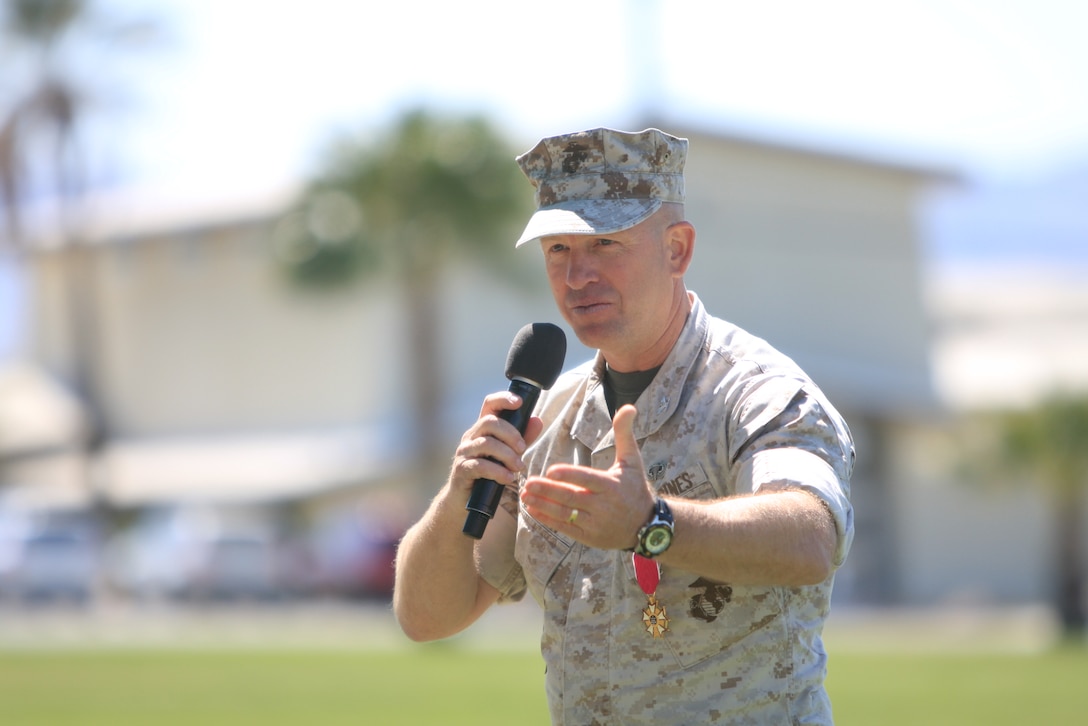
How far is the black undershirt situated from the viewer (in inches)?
155

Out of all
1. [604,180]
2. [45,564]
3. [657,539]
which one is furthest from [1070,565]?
[657,539]

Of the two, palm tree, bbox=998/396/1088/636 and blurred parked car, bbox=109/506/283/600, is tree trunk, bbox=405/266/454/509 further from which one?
palm tree, bbox=998/396/1088/636

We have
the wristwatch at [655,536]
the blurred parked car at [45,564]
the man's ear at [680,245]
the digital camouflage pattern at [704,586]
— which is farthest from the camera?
the blurred parked car at [45,564]

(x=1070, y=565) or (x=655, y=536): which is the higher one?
(x=655, y=536)

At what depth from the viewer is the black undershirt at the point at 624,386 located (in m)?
3.95

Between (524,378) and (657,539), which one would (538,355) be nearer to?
(524,378)

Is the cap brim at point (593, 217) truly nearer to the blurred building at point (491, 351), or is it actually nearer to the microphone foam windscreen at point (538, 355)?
the microphone foam windscreen at point (538, 355)

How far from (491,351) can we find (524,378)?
125 ft

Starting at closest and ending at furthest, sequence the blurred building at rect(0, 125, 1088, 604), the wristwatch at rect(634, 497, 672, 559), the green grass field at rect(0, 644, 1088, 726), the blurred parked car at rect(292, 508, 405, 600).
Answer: the wristwatch at rect(634, 497, 672, 559) → the green grass field at rect(0, 644, 1088, 726) → the blurred parked car at rect(292, 508, 405, 600) → the blurred building at rect(0, 125, 1088, 604)

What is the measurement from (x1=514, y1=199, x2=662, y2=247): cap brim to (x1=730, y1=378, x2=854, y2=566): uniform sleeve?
466mm

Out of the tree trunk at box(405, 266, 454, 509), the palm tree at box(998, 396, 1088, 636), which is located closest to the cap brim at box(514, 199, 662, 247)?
the palm tree at box(998, 396, 1088, 636)

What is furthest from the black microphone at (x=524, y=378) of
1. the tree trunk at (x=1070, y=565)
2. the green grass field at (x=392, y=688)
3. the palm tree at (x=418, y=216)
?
the palm tree at (x=418, y=216)

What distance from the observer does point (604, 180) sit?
380 centimetres

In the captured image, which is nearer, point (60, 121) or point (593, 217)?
point (593, 217)
